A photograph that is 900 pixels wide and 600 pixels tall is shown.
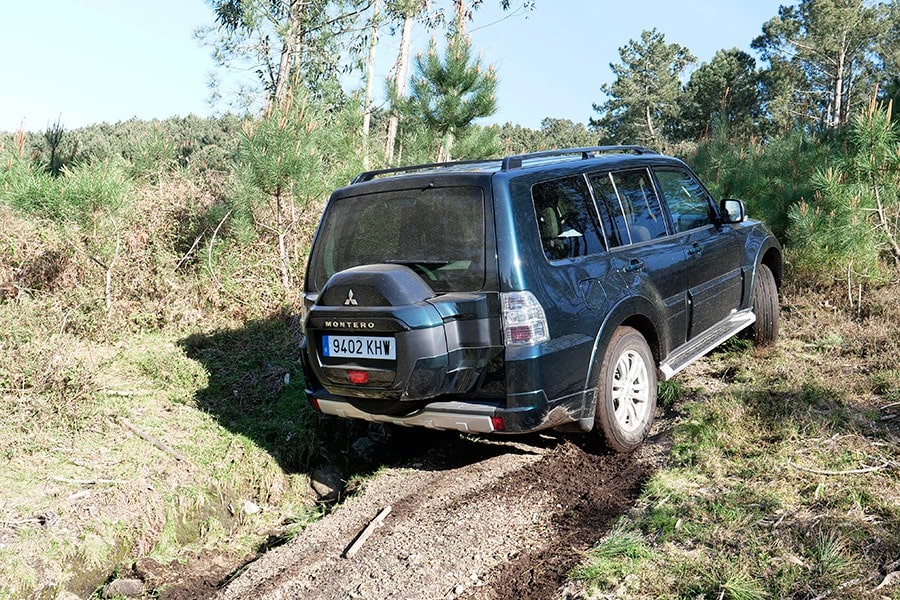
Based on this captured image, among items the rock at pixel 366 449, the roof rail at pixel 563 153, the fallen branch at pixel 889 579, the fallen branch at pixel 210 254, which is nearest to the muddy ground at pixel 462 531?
the rock at pixel 366 449

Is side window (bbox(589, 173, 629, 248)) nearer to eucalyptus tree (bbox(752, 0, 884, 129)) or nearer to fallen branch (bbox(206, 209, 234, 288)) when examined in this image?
fallen branch (bbox(206, 209, 234, 288))

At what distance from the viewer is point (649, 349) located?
15.5 feet

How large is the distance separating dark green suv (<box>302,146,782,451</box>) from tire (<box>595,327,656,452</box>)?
0.01 meters

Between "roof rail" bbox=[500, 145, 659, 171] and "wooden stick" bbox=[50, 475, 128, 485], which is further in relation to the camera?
"wooden stick" bbox=[50, 475, 128, 485]

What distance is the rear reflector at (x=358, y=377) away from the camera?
3.98 meters

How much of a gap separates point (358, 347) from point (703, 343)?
2868 millimetres

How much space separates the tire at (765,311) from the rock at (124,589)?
5.47 m

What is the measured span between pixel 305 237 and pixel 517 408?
18.8 feet

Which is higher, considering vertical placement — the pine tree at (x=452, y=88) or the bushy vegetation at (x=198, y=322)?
the pine tree at (x=452, y=88)

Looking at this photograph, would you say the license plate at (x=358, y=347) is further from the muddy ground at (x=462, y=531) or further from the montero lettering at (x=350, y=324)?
the muddy ground at (x=462, y=531)

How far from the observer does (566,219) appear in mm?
4270

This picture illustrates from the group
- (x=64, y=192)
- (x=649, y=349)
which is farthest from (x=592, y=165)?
(x=64, y=192)

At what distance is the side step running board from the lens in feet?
15.9

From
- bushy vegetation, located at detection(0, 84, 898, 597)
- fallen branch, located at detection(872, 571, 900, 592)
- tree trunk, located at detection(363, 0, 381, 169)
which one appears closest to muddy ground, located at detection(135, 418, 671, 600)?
bushy vegetation, located at detection(0, 84, 898, 597)
